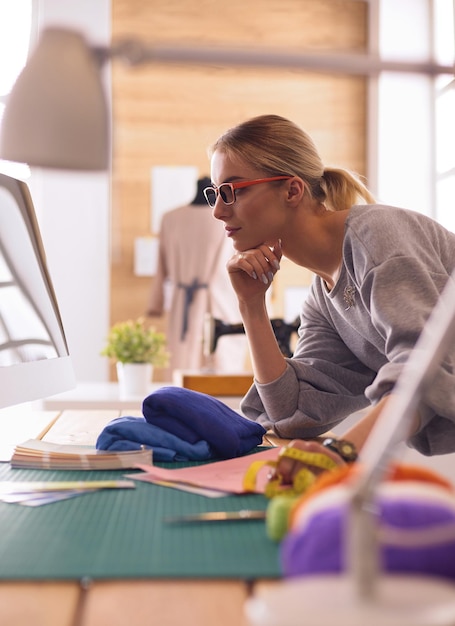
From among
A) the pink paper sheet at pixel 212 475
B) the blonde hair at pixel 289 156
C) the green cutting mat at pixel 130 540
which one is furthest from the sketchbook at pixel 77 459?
the blonde hair at pixel 289 156

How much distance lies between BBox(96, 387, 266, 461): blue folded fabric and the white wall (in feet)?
11.7

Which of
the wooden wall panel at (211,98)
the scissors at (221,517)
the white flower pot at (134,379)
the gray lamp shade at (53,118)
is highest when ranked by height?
the wooden wall panel at (211,98)

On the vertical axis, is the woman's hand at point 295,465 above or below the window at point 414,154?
below

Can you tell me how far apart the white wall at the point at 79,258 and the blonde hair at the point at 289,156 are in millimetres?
3180

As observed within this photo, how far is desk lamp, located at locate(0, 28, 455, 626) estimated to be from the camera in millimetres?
428

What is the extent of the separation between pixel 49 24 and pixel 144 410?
71 centimetres

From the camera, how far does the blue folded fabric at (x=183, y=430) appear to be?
118 centimetres

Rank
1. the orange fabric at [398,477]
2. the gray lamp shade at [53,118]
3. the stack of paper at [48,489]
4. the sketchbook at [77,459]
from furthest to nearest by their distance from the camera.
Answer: the sketchbook at [77,459], the stack of paper at [48,489], the gray lamp shade at [53,118], the orange fabric at [398,477]

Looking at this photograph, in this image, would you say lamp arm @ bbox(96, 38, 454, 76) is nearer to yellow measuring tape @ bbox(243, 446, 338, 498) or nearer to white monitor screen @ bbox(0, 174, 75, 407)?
yellow measuring tape @ bbox(243, 446, 338, 498)

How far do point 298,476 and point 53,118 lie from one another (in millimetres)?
451

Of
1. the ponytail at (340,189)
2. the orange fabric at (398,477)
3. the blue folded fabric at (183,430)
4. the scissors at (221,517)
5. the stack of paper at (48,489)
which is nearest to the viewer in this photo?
the orange fabric at (398,477)

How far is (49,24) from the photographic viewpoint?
26.7 inches

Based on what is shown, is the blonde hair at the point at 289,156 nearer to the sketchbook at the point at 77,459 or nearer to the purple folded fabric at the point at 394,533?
the sketchbook at the point at 77,459

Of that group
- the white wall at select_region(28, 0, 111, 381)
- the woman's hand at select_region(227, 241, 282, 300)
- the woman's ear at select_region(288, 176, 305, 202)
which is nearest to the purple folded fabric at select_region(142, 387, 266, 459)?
the woman's hand at select_region(227, 241, 282, 300)
